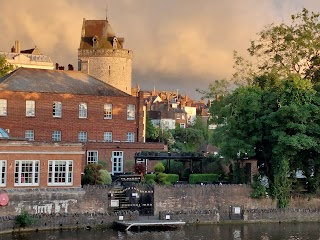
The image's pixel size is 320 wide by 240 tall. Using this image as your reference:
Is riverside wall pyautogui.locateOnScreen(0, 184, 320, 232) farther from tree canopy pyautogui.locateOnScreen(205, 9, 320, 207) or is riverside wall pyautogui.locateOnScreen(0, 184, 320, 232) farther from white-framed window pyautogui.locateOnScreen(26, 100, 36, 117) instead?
white-framed window pyautogui.locateOnScreen(26, 100, 36, 117)

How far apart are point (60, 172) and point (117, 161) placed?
18454mm

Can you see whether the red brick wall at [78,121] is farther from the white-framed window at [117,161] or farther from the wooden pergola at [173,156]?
the wooden pergola at [173,156]

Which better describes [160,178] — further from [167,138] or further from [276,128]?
[167,138]

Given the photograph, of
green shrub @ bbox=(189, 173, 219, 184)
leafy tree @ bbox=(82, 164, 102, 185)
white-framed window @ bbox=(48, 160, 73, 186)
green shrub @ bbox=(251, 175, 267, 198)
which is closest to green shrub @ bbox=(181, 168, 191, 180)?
green shrub @ bbox=(189, 173, 219, 184)

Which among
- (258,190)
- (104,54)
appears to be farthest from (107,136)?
(104,54)

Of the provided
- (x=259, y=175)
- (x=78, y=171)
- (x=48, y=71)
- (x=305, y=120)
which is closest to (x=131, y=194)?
(x=78, y=171)

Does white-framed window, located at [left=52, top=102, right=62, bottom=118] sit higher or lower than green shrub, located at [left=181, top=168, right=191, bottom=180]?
higher

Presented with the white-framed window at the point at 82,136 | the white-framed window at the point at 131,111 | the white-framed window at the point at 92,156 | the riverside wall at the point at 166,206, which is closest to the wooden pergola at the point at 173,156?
the white-framed window at the point at 92,156

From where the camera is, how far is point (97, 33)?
87438 mm

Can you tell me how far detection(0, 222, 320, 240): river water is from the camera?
3762 centimetres

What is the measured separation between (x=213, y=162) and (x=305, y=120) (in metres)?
11.2

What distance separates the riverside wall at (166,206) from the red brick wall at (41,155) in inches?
32.1

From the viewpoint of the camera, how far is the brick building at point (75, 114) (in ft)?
198

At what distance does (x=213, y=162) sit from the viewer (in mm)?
55656
